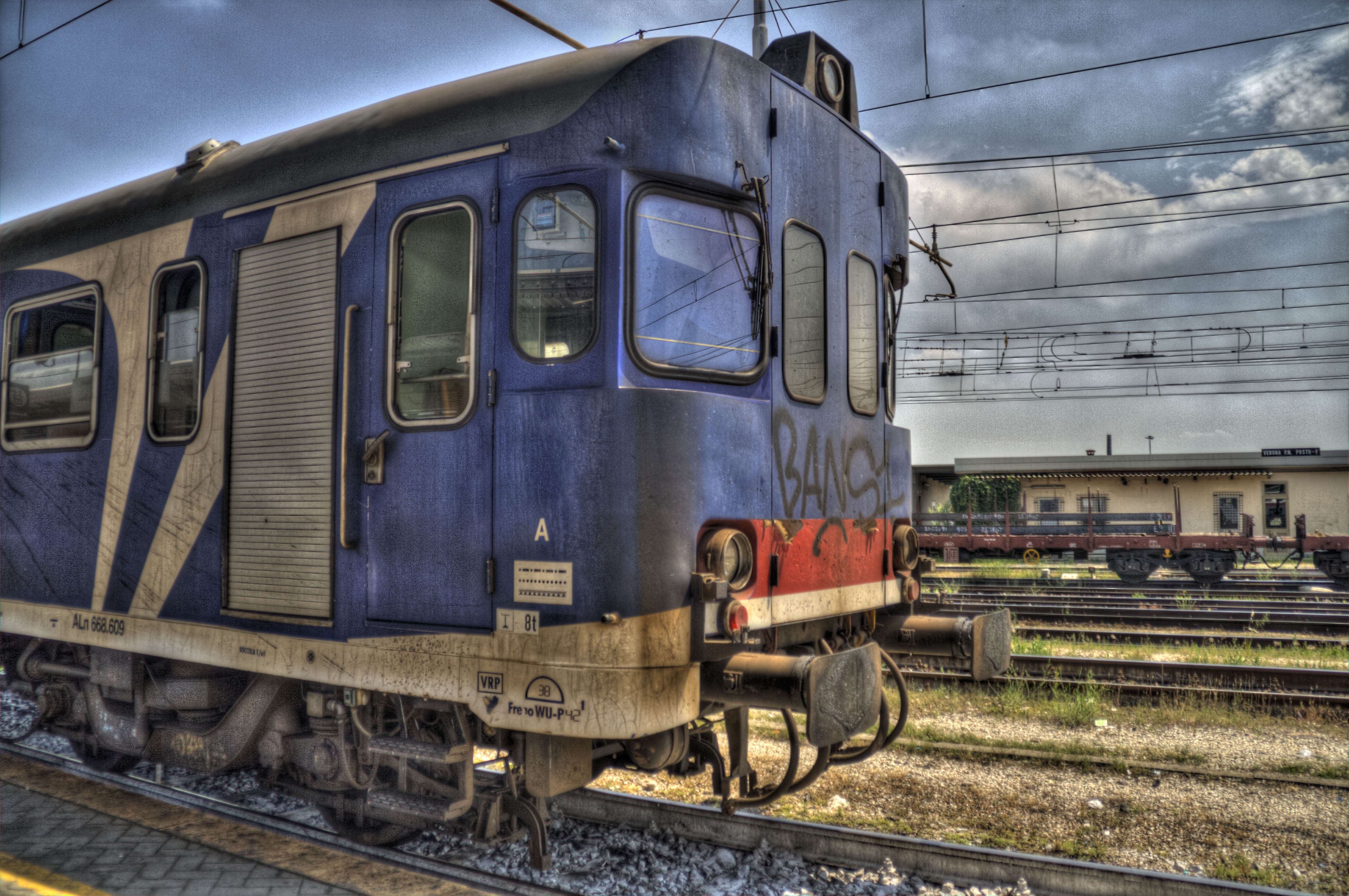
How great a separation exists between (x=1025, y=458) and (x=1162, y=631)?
82.0 ft

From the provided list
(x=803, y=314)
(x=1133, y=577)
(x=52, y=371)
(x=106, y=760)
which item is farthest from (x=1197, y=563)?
(x=52, y=371)

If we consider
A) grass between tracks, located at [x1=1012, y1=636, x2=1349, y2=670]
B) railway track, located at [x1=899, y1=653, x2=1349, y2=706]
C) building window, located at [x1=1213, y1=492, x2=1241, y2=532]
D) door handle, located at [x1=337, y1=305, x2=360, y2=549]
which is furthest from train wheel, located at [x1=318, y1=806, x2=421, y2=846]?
building window, located at [x1=1213, y1=492, x2=1241, y2=532]

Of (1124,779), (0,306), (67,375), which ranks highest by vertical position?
(0,306)

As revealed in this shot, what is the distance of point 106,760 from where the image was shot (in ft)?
19.8

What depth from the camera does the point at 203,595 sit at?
487cm

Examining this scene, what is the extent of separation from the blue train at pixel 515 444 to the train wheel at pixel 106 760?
1.79ft

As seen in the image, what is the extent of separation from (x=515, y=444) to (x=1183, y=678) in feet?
25.4

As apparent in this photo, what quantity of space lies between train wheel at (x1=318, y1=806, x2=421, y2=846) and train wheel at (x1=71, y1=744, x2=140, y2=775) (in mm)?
2091

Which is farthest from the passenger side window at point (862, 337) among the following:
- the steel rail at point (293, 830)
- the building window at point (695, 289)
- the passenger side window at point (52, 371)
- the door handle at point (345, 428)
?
the passenger side window at point (52, 371)

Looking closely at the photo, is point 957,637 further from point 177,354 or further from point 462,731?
point 177,354

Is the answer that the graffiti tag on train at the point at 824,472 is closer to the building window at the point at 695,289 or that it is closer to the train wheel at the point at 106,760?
the building window at the point at 695,289

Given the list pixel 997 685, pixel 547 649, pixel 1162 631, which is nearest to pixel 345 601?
pixel 547 649

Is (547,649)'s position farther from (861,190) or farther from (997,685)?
(997,685)

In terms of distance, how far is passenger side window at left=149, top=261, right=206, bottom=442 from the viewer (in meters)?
5.04
